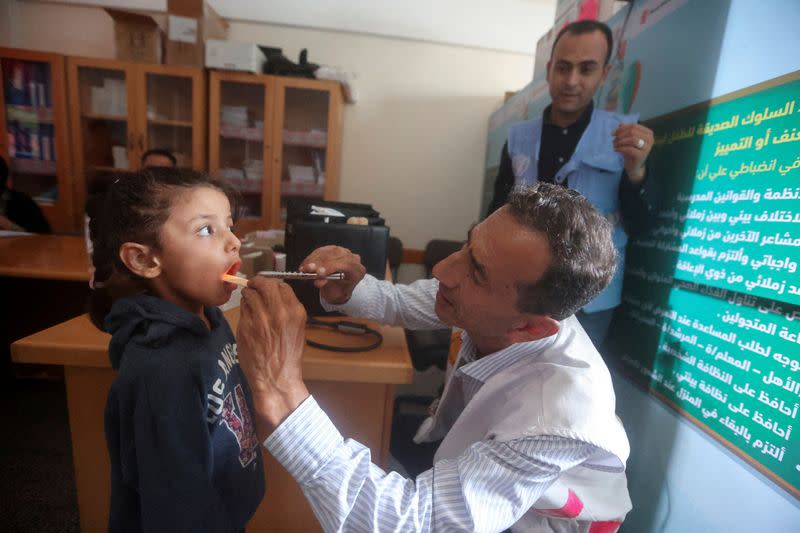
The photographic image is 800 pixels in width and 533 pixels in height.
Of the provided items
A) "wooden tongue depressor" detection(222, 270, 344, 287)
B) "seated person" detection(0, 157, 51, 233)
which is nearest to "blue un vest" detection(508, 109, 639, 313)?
"wooden tongue depressor" detection(222, 270, 344, 287)

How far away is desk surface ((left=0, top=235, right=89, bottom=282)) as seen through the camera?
184 cm

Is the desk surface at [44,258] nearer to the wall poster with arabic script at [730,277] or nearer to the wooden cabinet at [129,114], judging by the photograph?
the wooden cabinet at [129,114]

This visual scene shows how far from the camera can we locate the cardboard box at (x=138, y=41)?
10.0 ft

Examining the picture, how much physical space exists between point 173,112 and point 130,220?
2967 millimetres

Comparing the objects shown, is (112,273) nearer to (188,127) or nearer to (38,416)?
(38,416)

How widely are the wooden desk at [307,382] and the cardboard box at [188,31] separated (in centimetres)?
270

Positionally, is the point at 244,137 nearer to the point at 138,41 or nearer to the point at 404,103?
the point at 138,41

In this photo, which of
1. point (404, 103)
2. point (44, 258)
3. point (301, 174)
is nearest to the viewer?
point (44, 258)

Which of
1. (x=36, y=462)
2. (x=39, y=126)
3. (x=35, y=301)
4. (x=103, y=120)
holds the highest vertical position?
(x=103, y=120)

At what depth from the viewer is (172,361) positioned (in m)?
0.71

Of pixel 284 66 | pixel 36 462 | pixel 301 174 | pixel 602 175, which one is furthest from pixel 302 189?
pixel 602 175

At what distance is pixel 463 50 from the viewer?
3.52 meters

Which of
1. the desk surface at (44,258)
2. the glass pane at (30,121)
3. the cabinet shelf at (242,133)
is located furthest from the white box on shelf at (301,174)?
the glass pane at (30,121)

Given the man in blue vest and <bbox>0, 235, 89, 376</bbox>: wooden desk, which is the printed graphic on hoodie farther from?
<bbox>0, 235, 89, 376</bbox>: wooden desk
